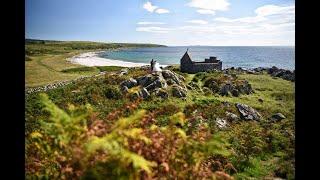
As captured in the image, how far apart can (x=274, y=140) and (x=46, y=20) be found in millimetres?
9118

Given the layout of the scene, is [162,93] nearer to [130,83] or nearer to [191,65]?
[130,83]

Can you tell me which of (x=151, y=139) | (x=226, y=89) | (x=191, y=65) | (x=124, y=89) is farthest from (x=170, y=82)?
(x=151, y=139)

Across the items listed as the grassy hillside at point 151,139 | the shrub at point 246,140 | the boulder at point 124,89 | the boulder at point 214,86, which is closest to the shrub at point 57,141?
the grassy hillside at point 151,139

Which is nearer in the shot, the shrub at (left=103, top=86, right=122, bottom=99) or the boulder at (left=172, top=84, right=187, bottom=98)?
the shrub at (left=103, top=86, right=122, bottom=99)

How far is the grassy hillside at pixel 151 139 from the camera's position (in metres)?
3.35

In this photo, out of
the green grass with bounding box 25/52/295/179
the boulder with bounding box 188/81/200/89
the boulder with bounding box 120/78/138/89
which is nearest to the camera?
the green grass with bounding box 25/52/295/179

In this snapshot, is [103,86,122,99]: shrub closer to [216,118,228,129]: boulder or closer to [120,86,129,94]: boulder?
[120,86,129,94]: boulder

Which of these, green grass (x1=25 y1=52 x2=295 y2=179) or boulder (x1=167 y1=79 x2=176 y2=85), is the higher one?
boulder (x1=167 y1=79 x2=176 y2=85)

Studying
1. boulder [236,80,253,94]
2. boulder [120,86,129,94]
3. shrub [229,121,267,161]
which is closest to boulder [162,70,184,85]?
boulder [120,86,129,94]

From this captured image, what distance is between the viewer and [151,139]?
3.81m

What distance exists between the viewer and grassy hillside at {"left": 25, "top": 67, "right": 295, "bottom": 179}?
Result: 3.35m

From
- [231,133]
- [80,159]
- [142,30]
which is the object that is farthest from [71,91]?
[80,159]

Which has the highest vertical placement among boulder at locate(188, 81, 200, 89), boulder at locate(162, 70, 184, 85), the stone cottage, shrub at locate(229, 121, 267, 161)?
the stone cottage
